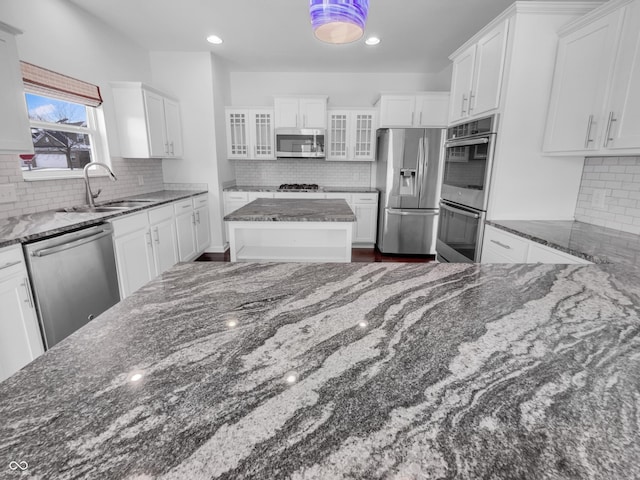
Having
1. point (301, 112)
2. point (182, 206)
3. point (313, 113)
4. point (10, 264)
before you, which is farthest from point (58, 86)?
point (313, 113)

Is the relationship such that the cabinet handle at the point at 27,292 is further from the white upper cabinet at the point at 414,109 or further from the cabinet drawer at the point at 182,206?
the white upper cabinet at the point at 414,109

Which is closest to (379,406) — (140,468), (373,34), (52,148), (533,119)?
(140,468)

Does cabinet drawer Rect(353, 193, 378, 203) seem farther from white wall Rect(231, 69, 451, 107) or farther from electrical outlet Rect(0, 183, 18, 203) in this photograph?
electrical outlet Rect(0, 183, 18, 203)

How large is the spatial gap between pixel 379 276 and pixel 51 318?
2.00m

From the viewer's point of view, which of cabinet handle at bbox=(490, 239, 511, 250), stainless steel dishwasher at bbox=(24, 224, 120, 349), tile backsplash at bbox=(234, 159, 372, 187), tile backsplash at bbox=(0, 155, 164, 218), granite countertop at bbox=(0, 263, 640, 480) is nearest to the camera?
granite countertop at bbox=(0, 263, 640, 480)

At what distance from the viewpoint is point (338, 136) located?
4.75 metres

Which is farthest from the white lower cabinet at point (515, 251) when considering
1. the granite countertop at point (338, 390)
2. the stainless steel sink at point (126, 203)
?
the stainless steel sink at point (126, 203)

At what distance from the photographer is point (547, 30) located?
6.83ft

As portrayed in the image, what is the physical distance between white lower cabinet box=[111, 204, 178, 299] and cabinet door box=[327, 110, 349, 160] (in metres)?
2.50

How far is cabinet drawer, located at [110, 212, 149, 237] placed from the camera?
2.44 m

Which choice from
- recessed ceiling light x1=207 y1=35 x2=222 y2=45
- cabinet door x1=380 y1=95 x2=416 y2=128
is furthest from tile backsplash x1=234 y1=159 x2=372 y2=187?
recessed ceiling light x1=207 y1=35 x2=222 y2=45

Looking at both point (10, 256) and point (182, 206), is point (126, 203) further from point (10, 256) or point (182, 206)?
point (10, 256)

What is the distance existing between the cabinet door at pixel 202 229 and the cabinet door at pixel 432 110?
327 centimetres

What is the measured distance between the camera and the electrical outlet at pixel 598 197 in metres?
2.13
